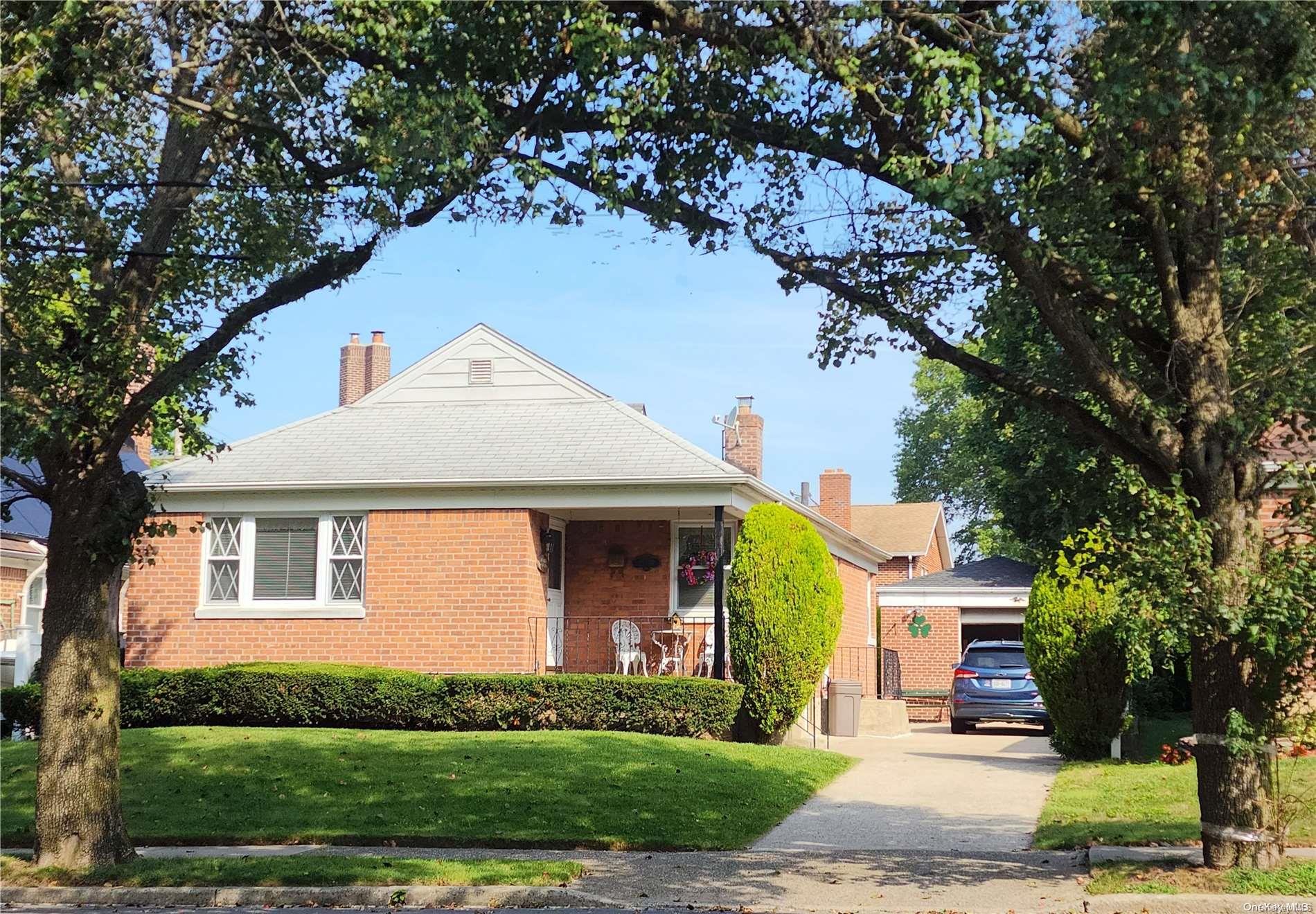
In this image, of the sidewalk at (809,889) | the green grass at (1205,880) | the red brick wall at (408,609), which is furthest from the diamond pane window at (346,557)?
the green grass at (1205,880)

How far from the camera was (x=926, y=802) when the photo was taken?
13555 mm

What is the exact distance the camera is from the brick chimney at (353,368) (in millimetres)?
30969

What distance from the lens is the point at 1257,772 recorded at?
8.15 m

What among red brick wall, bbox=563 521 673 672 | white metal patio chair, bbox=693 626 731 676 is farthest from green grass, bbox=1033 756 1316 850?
red brick wall, bbox=563 521 673 672

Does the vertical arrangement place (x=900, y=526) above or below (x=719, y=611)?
above

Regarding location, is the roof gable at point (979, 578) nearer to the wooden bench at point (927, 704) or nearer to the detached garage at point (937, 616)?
the detached garage at point (937, 616)

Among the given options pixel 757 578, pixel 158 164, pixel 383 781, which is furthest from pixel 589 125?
pixel 757 578

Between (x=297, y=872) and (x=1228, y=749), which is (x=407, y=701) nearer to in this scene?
(x=297, y=872)

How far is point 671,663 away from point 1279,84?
45.7 feet

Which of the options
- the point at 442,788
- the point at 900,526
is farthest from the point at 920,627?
the point at 442,788

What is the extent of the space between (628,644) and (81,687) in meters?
10.5

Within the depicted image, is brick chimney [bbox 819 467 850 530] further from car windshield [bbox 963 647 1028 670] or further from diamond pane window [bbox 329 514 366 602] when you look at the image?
diamond pane window [bbox 329 514 366 602]

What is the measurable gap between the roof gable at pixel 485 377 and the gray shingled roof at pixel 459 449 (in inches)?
7.0

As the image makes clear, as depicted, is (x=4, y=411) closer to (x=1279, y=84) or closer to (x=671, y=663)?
(x=1279, y=84)
